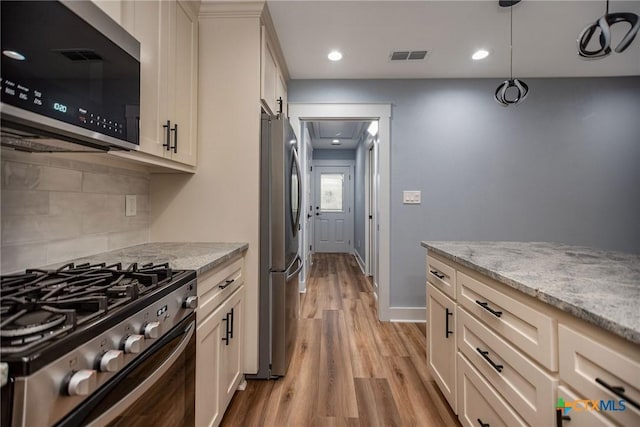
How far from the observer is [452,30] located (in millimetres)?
2205

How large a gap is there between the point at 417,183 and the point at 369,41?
139 cm

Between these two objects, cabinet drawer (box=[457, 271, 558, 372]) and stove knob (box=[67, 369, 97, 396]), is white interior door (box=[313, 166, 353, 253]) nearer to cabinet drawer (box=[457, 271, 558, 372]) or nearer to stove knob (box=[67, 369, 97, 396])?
cabinet drawer (box=[457, 271, 558, 372])

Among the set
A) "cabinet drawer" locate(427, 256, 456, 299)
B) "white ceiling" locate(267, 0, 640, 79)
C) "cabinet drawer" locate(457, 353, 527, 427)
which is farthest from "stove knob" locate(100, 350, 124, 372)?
"white ceiling" locate(267, 0, 640, 79)

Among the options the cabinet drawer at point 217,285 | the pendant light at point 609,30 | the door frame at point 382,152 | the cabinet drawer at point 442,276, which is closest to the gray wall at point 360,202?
the door frame at point 382,152

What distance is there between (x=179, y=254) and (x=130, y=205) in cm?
51

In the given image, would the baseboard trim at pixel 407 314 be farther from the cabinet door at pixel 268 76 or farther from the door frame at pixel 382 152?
the cabinet door at pixel 268 76

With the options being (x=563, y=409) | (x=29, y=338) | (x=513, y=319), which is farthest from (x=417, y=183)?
(x=29, y=338)

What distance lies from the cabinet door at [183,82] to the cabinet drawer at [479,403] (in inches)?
70.4

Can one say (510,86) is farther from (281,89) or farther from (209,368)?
(209,368)

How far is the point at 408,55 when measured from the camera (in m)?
2.55

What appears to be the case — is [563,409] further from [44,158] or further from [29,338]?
[44,158]

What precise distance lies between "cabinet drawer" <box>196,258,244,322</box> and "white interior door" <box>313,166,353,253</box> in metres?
5.27

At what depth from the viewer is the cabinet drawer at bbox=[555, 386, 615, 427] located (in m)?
0.68

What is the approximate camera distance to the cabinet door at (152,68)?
126 cm
